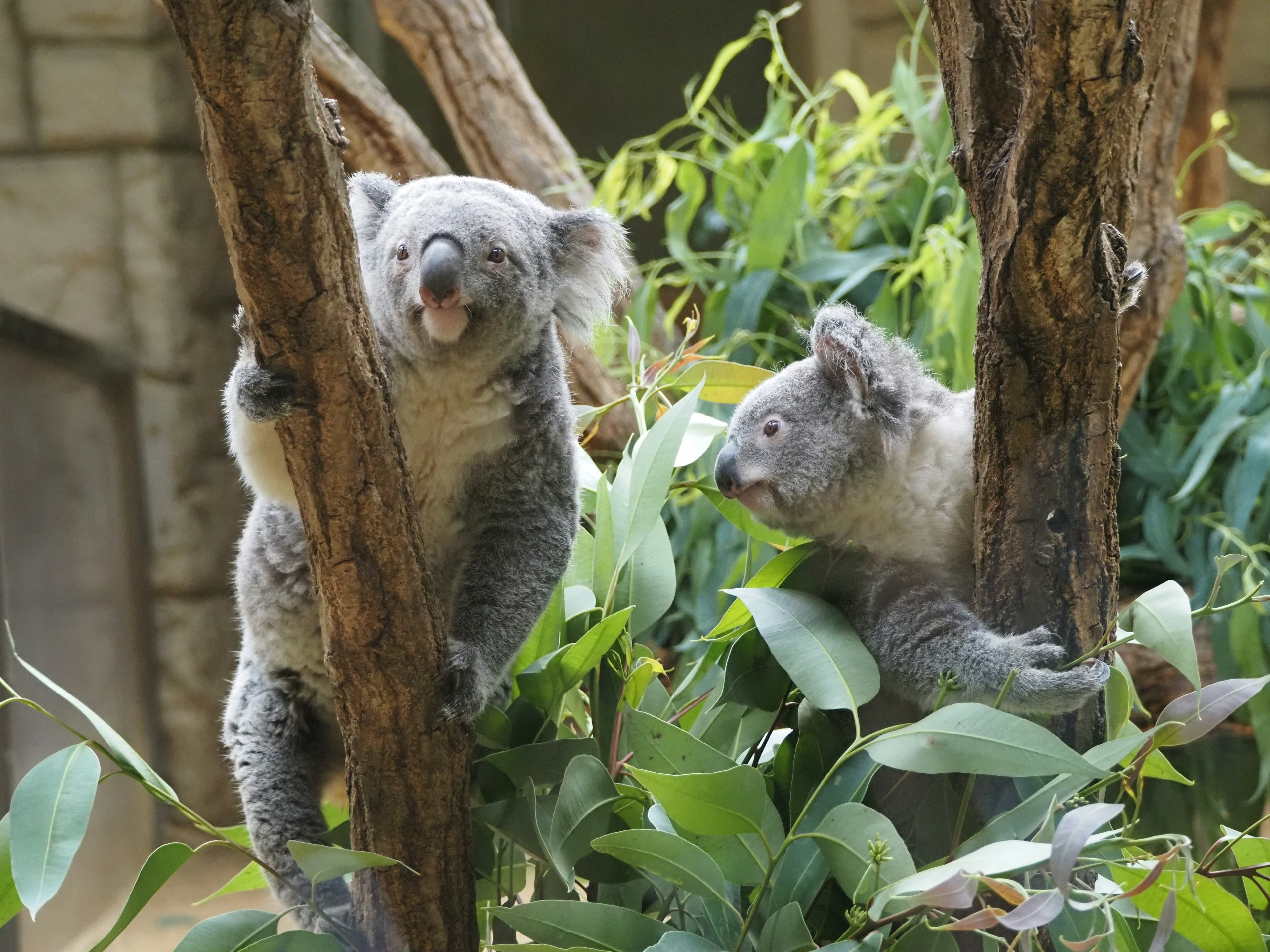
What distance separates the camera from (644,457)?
1729 millimetres

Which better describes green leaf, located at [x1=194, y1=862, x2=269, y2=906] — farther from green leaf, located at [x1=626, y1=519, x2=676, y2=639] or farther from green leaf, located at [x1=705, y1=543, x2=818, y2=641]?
green leaf, located at [x1=705, y1=543, x2=818, y2=641]

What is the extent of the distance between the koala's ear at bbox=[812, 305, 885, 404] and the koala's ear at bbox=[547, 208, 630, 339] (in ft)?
1.54

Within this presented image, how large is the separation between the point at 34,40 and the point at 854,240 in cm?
250

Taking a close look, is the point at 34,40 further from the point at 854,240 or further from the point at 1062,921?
the point at 1062,921

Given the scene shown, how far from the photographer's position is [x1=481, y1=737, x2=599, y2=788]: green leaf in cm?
155

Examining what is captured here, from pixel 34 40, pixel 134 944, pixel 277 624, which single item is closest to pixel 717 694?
pixel 277 624

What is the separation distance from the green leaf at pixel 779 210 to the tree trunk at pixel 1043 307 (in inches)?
67.0

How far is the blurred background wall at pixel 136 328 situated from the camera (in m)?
2.78

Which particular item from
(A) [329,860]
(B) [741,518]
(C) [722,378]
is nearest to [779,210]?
(C) [722,378]

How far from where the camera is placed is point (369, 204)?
1883 mm

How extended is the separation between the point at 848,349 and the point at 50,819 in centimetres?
120

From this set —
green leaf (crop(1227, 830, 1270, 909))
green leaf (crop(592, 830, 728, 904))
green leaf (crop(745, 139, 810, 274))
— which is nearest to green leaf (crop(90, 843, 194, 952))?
green leaf (crop(592, 830, 728, 904))

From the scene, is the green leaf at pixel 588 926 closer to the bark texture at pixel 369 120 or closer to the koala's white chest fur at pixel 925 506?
the koala's white chest fur at pixel 925 506

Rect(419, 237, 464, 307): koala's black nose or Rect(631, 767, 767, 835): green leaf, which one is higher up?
Rect(419, 237, 464, 307): koala's black nose
